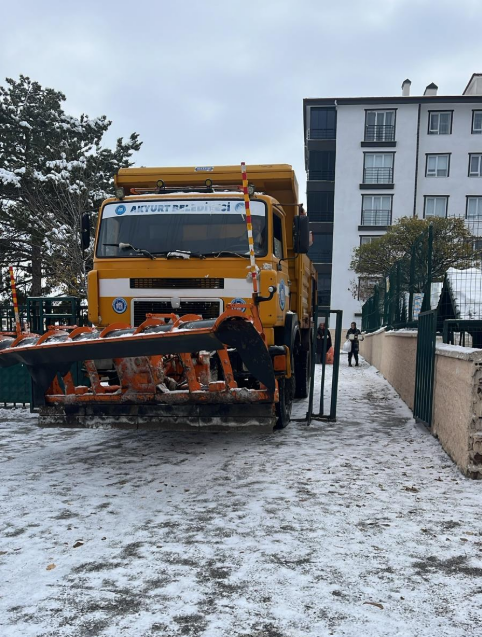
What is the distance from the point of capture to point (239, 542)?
3559 millimetres

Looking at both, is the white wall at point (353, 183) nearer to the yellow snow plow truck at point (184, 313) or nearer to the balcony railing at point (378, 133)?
the balcony railing at point (378, 133)

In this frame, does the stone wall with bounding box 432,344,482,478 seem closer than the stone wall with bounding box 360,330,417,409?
Yes

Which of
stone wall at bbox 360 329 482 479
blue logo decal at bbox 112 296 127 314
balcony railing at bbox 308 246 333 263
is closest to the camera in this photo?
stone wall at bbox 360 329 482 479

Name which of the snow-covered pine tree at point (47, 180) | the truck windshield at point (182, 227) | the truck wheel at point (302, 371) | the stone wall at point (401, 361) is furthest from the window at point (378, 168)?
the truck windshield at point (182, 227)

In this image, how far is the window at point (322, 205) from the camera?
4700 cm

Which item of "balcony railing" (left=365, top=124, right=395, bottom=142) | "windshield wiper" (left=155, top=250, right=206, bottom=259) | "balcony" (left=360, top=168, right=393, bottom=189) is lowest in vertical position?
"windshield wiper" (left=155, top=250, right=206, bottom=259)

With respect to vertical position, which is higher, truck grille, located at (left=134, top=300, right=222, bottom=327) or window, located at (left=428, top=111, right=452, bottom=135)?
window, located at (left=428, top=111, right=452, bottom=135)

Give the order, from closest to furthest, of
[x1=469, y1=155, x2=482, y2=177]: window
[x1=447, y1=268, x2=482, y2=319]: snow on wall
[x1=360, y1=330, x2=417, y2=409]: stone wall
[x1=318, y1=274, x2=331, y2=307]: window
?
[x1=447, y1=268, x2=482, y2=319]: snow on wall, [x1=360, y1=330, x2=417, y2=409]: stone wall, [x1=469, y1=155, x2=482, y2=177]: window, [x1=318, y1=274, x2=331, y2=307]: window

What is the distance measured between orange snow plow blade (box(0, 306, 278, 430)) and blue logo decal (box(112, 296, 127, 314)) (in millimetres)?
883

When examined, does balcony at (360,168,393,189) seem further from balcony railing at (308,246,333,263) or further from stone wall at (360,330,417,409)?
stone wall at (360,330,417,409)

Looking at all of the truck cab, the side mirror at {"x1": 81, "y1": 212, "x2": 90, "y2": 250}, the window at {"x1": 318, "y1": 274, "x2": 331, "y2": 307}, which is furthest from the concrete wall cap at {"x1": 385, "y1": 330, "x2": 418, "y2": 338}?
the window at {"x1": 318, "y1": 274, "x2": 331, "y2": 307}

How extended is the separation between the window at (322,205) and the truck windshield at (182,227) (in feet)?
136

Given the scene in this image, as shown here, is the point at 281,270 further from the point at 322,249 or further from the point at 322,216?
the point at 322,216

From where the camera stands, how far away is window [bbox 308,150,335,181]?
1826 inches
